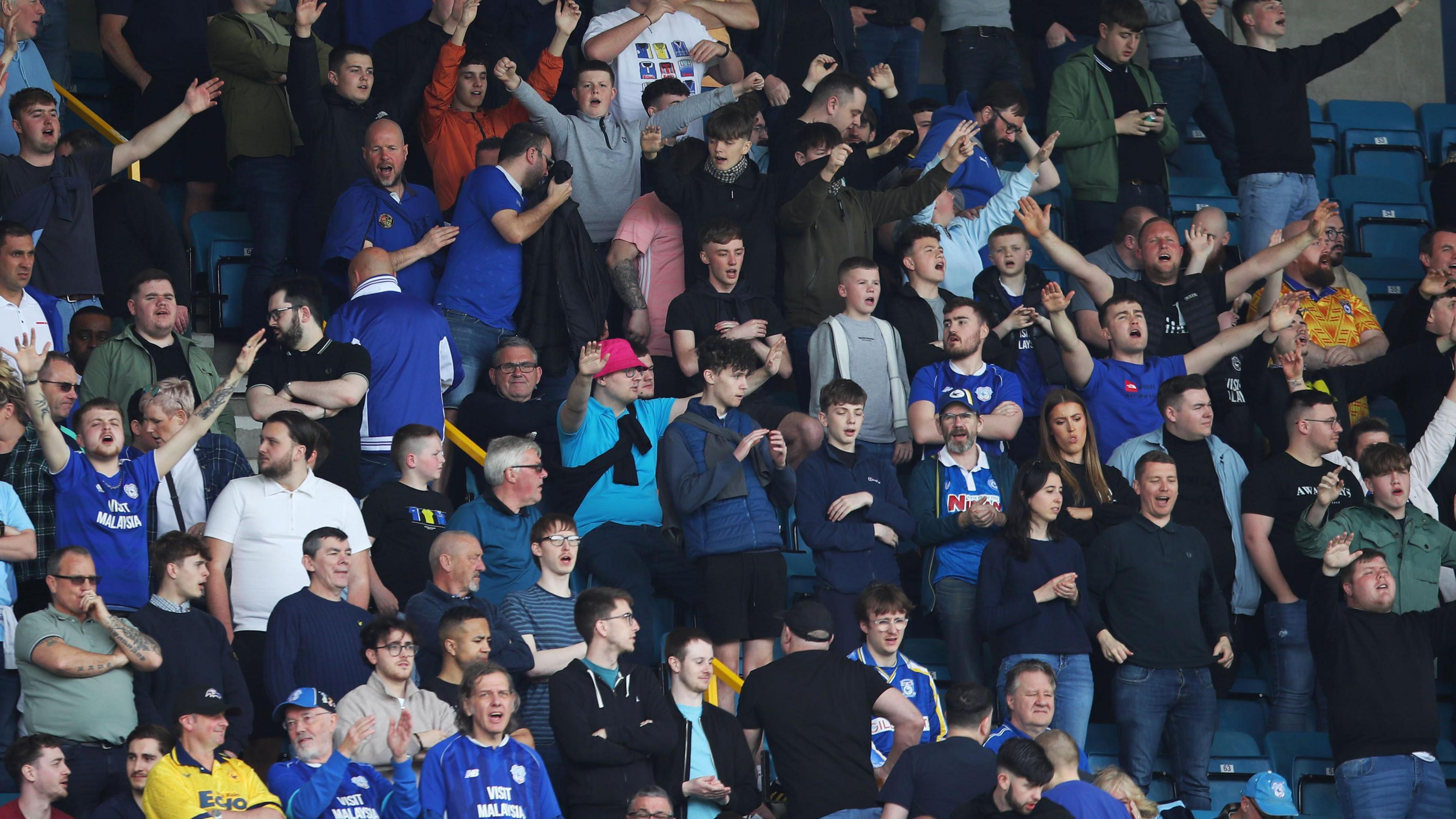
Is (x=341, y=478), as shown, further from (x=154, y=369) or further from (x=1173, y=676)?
(x=1173, y=676)

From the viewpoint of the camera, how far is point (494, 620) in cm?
695

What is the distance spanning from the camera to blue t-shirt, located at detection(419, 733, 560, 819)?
6164mm

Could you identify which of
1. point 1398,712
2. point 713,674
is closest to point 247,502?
point 713,674

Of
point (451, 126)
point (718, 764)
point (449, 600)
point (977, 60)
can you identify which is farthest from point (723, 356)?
point (977, 60)

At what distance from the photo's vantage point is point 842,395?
7.88 meters

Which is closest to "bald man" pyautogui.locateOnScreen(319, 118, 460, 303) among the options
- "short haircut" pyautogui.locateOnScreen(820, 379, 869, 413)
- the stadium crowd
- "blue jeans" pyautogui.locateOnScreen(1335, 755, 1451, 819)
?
the stadium crowd

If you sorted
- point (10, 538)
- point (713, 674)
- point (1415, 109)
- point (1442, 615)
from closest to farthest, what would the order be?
point (10, 538)
point (713, 674)
point (1442, 615)
point (1415, 109)

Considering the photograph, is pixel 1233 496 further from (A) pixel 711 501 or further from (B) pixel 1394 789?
(A) pixel 711 501

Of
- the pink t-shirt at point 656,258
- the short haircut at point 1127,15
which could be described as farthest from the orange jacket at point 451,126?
the short haircut at point 1127,15

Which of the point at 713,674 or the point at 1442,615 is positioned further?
the point at 1442,615

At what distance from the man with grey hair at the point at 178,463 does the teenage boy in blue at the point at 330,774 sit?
1317 millimetres

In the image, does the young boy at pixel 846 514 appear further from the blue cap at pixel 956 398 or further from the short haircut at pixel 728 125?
the short haircut at pixel 728 125

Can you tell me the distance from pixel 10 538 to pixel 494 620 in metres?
1.77

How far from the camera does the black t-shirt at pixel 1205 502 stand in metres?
8.43
